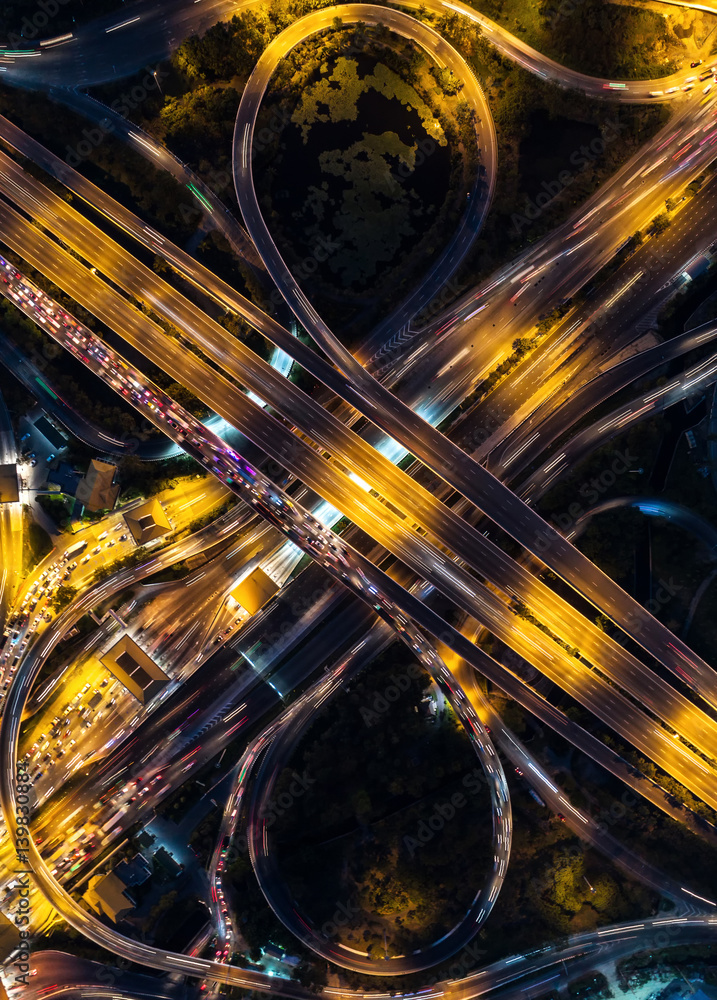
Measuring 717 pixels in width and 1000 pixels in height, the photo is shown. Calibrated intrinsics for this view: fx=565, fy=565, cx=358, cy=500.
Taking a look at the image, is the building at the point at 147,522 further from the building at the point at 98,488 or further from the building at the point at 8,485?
Answer: the building at the point at 8,485

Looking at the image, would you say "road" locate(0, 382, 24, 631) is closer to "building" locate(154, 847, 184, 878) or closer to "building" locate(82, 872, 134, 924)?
"building" locate(82, 872, 134, 924)

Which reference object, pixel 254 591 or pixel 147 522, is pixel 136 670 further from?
pixel 147 522

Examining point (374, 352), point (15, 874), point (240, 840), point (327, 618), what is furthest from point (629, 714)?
point (15, 874)

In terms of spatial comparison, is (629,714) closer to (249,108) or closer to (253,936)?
(253,936)

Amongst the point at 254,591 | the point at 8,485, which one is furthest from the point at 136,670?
the point at 8,485

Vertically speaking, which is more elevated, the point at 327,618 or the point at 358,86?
the point at 358,86

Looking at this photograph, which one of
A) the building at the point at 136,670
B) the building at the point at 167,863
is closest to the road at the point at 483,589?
the building at the point at 136,670

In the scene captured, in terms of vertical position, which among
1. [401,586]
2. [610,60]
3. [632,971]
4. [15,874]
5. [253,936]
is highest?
[610,60]
